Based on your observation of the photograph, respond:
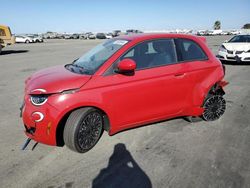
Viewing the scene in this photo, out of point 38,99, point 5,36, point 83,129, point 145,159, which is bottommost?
point 5,36

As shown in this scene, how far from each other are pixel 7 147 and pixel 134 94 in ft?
7.29

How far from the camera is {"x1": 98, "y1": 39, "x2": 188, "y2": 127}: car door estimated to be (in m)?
3.78

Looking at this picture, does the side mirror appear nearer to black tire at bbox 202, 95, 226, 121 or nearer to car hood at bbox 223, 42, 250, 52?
black tire at bbox 202, 95, 226, 121

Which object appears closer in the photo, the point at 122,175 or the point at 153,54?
the point at 122,175

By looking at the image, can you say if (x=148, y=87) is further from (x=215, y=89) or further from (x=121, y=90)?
(x=215, y=89)

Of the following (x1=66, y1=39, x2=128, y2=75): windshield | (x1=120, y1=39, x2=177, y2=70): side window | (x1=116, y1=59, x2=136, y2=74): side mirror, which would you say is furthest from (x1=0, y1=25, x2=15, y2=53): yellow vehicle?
(x1=116, y1=59, x2=136, y2=74): side mirror

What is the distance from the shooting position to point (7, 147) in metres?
4.00

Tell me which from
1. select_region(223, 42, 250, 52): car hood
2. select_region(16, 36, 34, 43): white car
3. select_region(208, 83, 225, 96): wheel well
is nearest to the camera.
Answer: select_region(208, 83, 225, 96): wheel well

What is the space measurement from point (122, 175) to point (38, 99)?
158 cm

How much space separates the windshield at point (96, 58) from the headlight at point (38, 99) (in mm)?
741

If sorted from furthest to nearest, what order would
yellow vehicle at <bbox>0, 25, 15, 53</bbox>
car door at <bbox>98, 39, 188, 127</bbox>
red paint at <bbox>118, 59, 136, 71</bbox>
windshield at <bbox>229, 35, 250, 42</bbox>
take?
1. yellow vehicle at <bbox>0, 25, 15, 53</bbox>
2. windshield at <bbox>229, 35, 250, 42</bbox>
3. car door at <bbox>98, 39, 188, 127</bbox>
4. red paint at <bbox>118, 59, 136, 71</bbox>

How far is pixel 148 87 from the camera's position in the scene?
13.1ft

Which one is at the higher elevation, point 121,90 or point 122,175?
point 121,90

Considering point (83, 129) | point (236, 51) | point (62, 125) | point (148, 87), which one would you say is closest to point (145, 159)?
point (83, 129)
